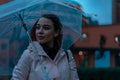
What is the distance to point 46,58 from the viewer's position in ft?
11.5

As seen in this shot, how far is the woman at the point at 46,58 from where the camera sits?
3367 mm

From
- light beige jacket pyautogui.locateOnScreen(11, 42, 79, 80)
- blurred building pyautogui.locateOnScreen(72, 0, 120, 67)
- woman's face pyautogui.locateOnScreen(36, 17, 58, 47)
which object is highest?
woman's face pyautogui.locateOnScreen(36, 17, 58, 47)

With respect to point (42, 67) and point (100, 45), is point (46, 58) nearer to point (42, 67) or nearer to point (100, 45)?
point (42, 67)

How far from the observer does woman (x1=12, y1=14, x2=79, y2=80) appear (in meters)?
3.37

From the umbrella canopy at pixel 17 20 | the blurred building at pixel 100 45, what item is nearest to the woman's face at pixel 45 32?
the umbrella canopy at pixel 17 20

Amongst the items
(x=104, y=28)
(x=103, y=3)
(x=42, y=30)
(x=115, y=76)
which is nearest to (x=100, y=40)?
(x=104, y=28)

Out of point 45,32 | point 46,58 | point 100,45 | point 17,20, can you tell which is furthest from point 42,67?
point 100,45

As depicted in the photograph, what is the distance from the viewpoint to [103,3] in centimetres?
3022

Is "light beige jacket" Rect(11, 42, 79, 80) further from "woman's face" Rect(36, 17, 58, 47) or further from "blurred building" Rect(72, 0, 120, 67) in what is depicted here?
"blurred building" Rect(72, 0, 120, 67)

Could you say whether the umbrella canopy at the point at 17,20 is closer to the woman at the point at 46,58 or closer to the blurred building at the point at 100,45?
the woman at the point at 46,58

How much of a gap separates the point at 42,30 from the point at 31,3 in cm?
116

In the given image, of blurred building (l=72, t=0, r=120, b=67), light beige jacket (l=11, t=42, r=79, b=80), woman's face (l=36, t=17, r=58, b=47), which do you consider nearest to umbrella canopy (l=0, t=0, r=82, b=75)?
woman's face (l=36, t=17, r=58, b=47)

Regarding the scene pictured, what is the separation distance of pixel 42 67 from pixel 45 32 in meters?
0.33

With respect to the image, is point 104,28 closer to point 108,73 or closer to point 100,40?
point 100,40
